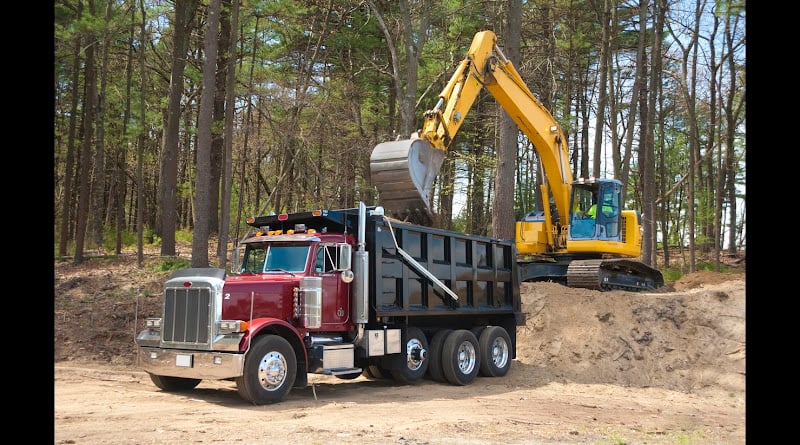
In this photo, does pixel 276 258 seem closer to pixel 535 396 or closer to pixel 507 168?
pixel 535 396

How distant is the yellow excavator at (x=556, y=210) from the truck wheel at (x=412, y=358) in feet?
13.1

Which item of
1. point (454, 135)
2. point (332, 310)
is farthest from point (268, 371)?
point (454, 135)

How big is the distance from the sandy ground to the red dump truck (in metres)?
0.46

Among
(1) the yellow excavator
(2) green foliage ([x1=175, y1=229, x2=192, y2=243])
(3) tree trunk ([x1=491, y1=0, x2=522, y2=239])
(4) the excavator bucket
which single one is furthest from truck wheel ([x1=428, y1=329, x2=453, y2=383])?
(2) green foliage ([x1=175, y1=229, x2=192, y2=243])

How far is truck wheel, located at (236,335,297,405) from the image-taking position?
9.47m

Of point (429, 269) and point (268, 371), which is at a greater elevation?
point (429, 269)

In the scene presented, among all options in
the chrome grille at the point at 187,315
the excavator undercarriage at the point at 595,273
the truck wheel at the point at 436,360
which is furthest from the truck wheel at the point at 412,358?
the excavator undercarriage at the point at 595,273

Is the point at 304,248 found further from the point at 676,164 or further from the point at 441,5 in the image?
the point at 676,164

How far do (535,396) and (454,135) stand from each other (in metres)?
5.37

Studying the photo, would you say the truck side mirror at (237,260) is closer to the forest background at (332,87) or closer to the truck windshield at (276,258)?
the truck windshield at (276,258)

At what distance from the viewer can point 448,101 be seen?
1458 centimetres

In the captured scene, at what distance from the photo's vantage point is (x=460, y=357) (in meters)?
12.9

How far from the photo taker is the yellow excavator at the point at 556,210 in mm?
15277

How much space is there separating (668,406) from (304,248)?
21.7ft
